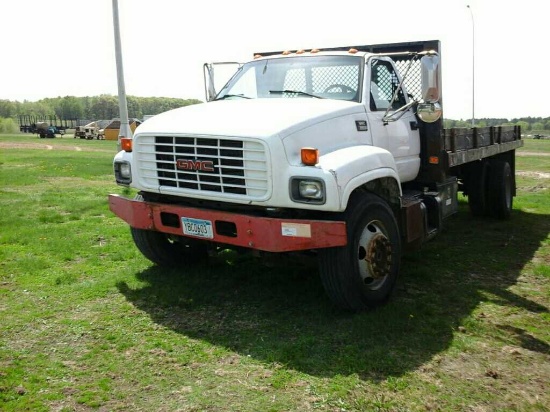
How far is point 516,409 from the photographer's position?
11.1ft

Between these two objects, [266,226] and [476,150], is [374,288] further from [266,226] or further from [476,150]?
[476,150]

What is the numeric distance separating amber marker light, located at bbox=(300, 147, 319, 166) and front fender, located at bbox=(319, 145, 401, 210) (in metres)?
0.07

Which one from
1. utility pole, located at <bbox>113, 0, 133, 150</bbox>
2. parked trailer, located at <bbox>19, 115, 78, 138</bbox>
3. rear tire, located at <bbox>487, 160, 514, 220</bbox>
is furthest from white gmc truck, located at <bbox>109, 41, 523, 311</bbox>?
parked trailer, located at <bbox>19, 115, 78, 138</bbox>

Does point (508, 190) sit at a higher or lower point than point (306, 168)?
lower

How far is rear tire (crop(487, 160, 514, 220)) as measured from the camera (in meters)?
9.26

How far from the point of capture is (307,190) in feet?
14.4

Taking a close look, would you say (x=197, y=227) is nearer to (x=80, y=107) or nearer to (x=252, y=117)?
(x=252, y=117)

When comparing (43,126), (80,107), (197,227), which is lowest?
(197,227)

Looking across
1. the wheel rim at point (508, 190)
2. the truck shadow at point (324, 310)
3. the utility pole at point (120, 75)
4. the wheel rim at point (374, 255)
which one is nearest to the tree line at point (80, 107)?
the utility pole at point (120, 75)

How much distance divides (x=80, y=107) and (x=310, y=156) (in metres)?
132

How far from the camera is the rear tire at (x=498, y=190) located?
30.4ft

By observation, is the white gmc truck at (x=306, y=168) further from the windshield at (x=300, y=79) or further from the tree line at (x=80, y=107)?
the tree line at (x=80, y=107)

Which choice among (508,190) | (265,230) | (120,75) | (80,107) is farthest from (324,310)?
(80,107)

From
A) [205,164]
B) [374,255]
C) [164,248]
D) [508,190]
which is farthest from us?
[508,190]
